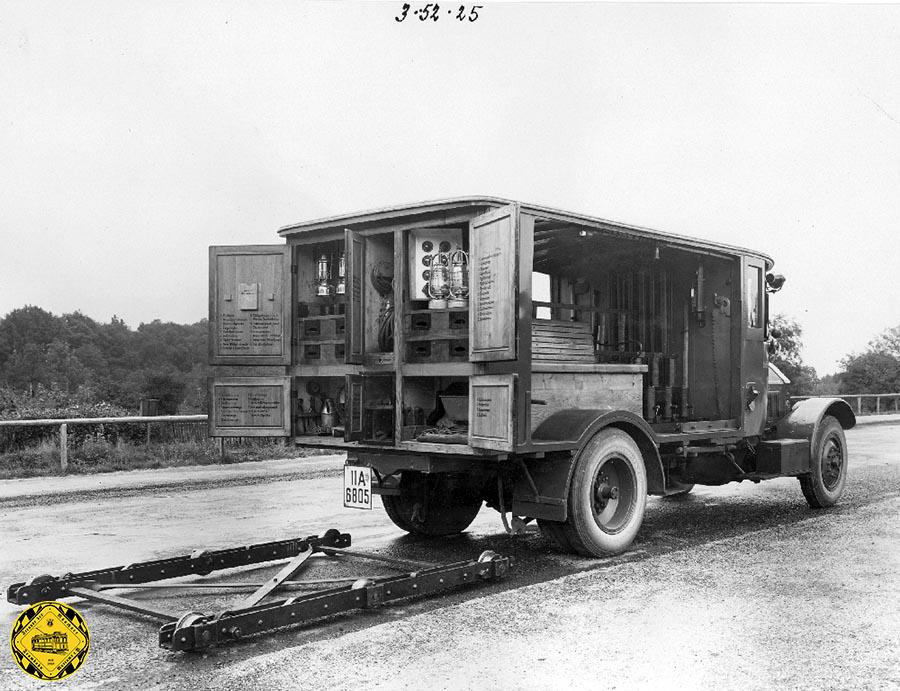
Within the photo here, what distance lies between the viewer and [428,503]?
25.8 feet

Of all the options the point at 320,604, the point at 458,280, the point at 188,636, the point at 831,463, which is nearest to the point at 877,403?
the point at 831,463

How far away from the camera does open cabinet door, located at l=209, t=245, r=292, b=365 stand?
7.93 meters

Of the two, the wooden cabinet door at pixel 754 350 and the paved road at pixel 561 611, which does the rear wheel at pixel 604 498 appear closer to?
the paved road at pixel 561 611

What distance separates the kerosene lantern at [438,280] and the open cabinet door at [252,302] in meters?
1.42

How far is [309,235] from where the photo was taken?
7.88 meters

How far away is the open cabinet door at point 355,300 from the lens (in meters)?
7.22

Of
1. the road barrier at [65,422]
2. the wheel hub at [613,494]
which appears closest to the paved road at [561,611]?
the wheel hub at [613,494]

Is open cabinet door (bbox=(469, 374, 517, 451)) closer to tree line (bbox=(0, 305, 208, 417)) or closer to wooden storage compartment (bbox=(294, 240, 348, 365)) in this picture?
wooden storage compartment (bbox=(294, 240, 348, 365))

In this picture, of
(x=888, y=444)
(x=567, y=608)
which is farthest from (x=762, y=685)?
(x=888, y=444)

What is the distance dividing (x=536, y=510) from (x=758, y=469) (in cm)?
358

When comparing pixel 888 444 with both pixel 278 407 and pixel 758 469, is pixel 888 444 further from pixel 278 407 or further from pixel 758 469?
pixel 278 407

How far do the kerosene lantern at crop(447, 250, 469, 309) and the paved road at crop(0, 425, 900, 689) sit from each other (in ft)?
6.51

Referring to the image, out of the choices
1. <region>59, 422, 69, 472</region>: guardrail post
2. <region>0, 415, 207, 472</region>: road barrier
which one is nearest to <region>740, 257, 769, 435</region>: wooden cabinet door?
<region>0, 415, 207, 472</region>: road barrier

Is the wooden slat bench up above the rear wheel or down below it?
above
